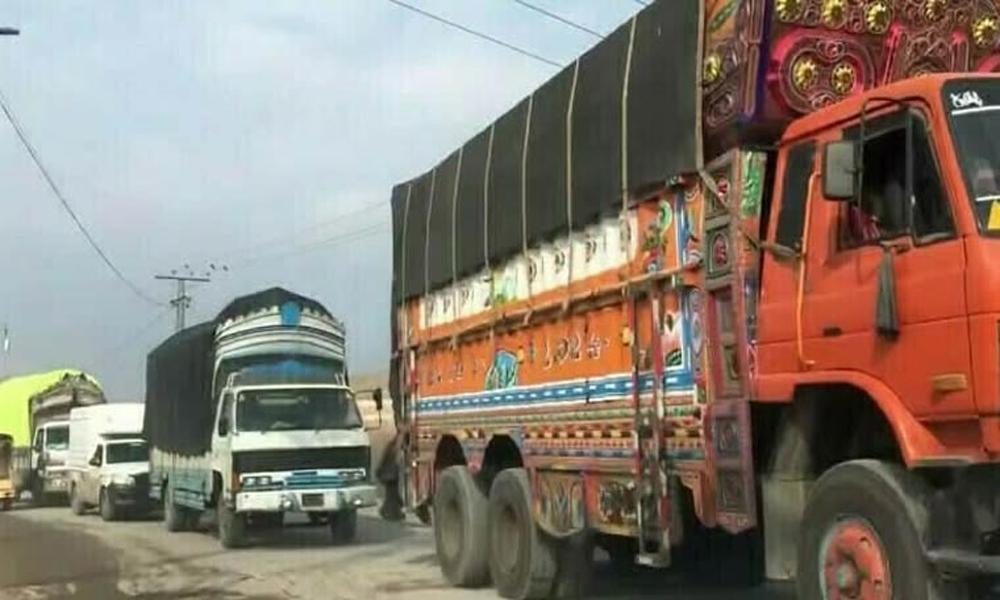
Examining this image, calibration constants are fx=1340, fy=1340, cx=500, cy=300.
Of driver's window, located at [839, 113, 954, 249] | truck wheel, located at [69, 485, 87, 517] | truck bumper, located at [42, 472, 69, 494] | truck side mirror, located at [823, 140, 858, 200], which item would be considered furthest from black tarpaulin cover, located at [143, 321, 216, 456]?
truck side mirror, located at [823, 140, 858, 200]

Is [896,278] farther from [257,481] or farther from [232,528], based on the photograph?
[232,528]

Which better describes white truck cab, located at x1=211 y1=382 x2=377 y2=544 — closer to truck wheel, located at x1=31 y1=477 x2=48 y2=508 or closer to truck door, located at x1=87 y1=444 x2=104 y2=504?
truck door, located at x1=87 y1=444 x2=104 y2=504

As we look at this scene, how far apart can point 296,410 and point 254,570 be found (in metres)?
4.33

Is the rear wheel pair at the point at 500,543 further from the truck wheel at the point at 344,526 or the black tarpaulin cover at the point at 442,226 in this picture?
the truck wheel at the point at 344,526

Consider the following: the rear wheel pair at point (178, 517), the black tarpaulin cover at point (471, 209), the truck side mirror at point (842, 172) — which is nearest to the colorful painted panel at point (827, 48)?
the truck side mirror at point (842, 172)

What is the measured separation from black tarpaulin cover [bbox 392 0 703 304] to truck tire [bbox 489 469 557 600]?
2.05 meters

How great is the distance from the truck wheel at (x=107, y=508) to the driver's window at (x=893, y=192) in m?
23.6

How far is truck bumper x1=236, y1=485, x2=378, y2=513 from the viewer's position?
18.9m

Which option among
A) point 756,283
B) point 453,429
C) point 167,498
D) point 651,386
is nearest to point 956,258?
point 756,283

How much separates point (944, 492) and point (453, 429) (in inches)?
285

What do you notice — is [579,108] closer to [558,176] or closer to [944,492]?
[558,176]

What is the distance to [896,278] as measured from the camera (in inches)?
251

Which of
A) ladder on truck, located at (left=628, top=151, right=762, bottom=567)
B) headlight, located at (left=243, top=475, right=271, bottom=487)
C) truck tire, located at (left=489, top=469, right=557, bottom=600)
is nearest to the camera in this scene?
ladder on truck, located at (left=628, top=151, right=762, bottom=567)

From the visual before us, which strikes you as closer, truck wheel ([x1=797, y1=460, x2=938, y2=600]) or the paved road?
truck wheel ([x1=797, y1=460, x2=938, y2=600])
